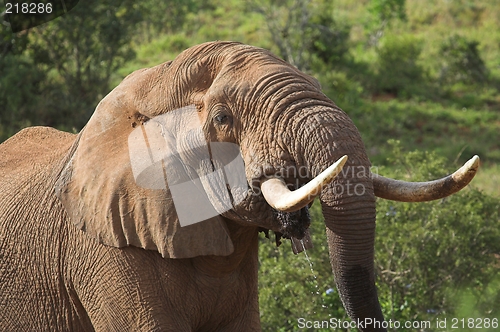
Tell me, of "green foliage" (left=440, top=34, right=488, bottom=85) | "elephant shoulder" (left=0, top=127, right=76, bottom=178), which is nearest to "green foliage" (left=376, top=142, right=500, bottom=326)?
"elephant shoulder" (left=0, top=127, right=76, bottom=178)

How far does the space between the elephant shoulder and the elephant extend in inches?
4.8

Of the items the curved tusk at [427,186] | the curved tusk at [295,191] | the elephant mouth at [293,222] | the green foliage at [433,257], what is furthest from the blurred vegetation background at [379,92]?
the curved tusk at [295,191]

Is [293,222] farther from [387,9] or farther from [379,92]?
[387,9]

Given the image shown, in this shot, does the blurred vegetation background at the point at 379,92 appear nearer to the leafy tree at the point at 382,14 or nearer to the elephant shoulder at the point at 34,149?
the leafy tree at the point at 382,14

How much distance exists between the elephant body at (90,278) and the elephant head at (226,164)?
12 cm

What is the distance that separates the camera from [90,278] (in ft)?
12.4

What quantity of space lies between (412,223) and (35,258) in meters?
3.34

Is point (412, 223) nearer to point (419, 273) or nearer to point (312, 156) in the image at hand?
point (419, 273)

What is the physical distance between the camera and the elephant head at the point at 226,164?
3168mm

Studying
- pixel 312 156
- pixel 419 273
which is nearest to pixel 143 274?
pixel 312 156

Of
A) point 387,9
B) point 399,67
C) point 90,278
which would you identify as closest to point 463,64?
point 399,67

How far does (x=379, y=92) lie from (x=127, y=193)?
1086 centimetres

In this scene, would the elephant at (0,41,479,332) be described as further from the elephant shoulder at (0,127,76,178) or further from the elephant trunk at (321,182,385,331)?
the elephant shoulder at (0,127,76,178)

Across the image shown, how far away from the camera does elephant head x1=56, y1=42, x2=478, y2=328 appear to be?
3168 millimetres
